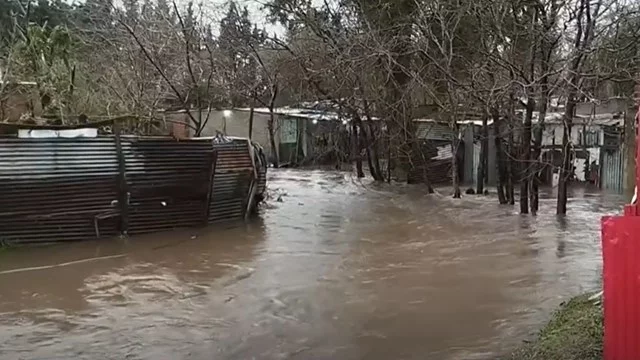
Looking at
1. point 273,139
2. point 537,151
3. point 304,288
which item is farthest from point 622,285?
point 273,139

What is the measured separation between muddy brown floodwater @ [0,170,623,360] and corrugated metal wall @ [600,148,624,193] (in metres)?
5.42

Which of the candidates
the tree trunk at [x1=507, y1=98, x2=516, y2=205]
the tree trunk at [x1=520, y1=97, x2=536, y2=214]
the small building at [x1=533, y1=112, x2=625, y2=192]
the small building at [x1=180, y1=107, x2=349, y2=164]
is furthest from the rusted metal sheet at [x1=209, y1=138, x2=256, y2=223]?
the small building at [x1=180, y1=107, x2=349, y2=164]

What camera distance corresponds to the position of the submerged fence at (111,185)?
10.8 meters

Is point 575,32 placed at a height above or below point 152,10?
below

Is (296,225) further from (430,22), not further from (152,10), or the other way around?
(152,10)

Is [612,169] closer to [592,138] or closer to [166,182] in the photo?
[592,138]

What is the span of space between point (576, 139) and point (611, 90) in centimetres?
555

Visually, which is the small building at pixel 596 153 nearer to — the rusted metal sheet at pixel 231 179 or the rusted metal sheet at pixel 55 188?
Answer: the rusted metal sheet at pixel 231 179

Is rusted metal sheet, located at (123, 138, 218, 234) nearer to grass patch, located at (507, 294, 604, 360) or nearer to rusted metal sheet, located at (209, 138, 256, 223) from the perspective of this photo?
rusted metal sheet, located at (209, 138, 256, 223)

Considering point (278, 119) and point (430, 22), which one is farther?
point (278, 119)

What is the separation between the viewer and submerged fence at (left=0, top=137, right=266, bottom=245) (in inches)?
425

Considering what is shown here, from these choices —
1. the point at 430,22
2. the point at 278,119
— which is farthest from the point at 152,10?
the point at 278,119

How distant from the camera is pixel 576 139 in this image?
2084 cm

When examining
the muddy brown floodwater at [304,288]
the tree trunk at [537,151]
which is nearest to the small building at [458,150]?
the tree trunk at [537,151]
